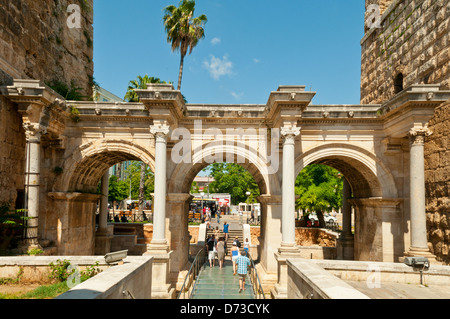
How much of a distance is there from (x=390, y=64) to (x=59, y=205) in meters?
15.1

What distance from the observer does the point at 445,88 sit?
10.3m

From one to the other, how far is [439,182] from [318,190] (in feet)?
43.6

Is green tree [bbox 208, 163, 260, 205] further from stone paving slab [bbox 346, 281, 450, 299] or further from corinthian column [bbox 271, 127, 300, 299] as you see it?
stone paving slab [bbox 346, 281, 450, 299]

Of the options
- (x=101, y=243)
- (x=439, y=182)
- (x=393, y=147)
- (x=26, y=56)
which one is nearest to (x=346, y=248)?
(x=393, y=147)

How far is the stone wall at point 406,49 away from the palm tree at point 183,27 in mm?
11115

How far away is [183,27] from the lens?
2195cm

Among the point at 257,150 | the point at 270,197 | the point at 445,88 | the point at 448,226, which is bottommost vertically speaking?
the point at 448,226

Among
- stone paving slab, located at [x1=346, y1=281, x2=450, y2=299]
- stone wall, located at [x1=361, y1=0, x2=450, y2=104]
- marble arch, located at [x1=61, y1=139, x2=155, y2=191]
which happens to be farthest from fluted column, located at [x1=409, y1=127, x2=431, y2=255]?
marble arch, located at [x1=61, y1=139, x2=155, y2=191]

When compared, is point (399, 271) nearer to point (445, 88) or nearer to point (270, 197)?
point (270, 197)

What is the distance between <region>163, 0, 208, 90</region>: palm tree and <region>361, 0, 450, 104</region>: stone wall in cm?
1111

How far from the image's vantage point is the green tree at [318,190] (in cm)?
2362

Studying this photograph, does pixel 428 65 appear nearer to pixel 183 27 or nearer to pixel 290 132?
pixel 290 132

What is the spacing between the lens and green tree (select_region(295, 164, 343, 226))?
23625mm

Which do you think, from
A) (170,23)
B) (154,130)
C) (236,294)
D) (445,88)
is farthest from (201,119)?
(170,23)
